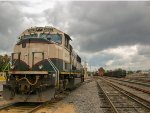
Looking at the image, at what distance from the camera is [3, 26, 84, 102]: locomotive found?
12.0m

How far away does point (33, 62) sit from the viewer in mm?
12828

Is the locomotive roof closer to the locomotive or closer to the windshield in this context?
the locomotive

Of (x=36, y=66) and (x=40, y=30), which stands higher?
(x=40, y=30)

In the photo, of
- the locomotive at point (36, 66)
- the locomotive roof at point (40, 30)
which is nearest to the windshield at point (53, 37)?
the locomotive at point (36, 66)

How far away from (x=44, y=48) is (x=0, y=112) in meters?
→ 4.01

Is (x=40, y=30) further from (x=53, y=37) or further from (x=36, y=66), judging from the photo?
(x=36, y=66)

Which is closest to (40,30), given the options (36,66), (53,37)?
(53,37)

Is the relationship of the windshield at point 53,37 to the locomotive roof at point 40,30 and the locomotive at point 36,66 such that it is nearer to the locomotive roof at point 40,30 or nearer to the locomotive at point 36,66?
the locomotive at point 36,66

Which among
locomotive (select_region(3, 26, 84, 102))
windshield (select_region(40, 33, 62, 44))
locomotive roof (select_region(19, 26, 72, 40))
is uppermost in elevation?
locomotive roof (select_region(19, 26, 72, 40))

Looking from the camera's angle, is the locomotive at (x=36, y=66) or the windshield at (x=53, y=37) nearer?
the locomotive at (x=36, y=66)

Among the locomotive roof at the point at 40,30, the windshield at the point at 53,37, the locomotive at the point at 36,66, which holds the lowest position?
the locomotive at the point at 36,66

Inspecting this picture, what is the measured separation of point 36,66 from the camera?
12820 mm

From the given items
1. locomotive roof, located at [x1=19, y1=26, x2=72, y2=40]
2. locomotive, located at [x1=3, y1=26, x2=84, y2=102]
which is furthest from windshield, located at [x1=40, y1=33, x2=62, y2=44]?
locomotive roof, located at [x1=19, y1=26, x2=72, y2=40]

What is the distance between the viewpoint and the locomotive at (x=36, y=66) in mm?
11984
